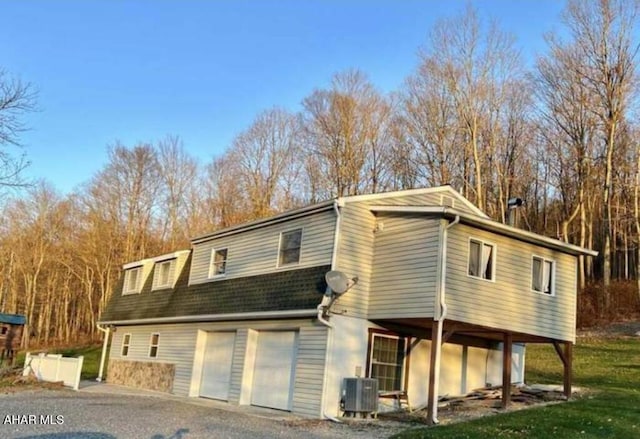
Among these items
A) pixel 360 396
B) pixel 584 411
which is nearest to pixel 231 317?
pixel 360 396

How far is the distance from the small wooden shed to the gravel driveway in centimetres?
1224

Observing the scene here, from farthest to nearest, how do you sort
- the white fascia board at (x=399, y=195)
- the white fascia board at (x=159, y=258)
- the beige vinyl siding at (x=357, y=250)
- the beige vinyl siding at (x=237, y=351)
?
the white fascia board at (x=159, y=258) < the white fascia board at (x=399, y=195) < the beige vinyl siding at (x=357, y=250) < the beige vinyl siding at (x=237, y=351)

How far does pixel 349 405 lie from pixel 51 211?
36.9 m

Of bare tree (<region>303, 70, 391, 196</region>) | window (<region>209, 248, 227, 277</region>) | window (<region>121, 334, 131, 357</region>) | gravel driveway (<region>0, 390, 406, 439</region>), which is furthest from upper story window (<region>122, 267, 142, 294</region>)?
bare tree (<region>303, 70, 391, 196</region>)

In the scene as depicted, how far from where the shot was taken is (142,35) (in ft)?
49.9

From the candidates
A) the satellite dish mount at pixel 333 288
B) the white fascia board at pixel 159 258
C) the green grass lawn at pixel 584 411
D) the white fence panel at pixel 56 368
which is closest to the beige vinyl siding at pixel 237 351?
the satellite dish mount at pixel 333 288

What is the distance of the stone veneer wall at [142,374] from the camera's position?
59.2ft

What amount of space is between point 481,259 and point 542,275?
2.53 m

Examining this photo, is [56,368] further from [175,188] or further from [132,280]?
[175,188]

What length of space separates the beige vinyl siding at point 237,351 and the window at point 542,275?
5.76 m

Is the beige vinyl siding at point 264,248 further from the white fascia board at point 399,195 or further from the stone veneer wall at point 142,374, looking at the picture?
the stone veneer wall at point 142,374

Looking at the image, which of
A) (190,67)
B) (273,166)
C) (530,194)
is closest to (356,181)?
(273,166)

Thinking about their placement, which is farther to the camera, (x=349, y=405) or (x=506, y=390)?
(x=506, y=390)

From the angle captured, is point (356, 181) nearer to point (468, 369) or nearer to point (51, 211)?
point (468, 369)
